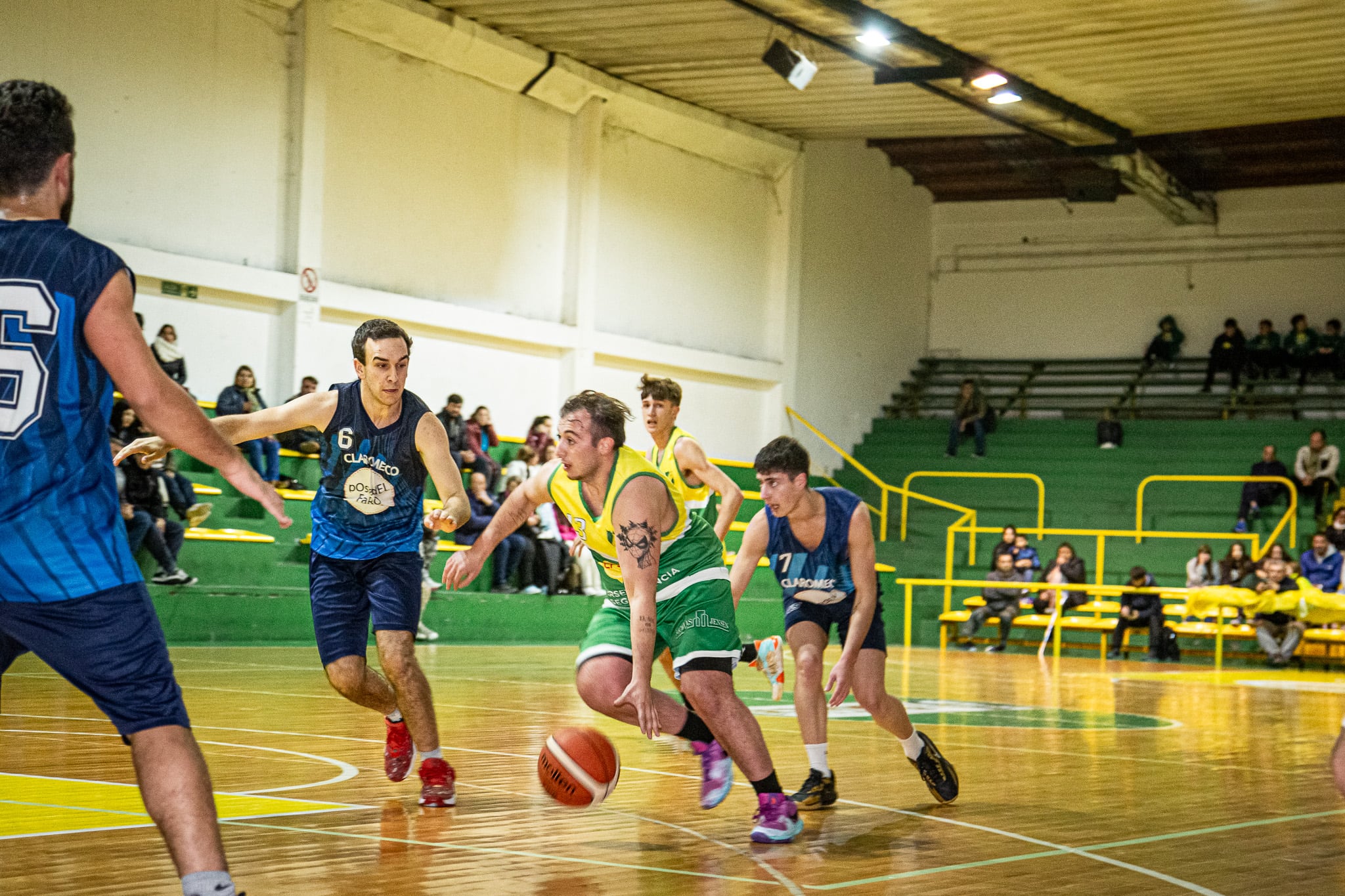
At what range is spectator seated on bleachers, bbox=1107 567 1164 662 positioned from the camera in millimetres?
19562

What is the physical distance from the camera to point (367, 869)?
4.56 metres

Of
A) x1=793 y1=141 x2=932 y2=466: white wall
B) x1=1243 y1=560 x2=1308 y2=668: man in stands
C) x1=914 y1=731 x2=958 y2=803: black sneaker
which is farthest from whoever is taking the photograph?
x1=793 y1=141 x2=932 y2=466: white wall

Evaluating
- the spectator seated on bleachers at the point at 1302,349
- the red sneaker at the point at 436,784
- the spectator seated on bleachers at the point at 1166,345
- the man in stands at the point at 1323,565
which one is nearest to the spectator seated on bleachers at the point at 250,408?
the red sneaker at the point at 436,784

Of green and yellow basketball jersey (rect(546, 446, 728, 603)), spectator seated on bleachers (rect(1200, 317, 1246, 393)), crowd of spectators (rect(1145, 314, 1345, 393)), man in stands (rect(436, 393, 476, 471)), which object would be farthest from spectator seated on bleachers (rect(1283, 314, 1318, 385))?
green and yellow basketball jersey (rect(546, 446, 728, 603))

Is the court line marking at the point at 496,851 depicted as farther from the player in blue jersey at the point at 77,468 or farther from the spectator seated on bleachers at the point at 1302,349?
the spectator seated on bleachers at the point at 1302,349

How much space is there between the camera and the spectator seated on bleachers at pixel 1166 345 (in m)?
28.1

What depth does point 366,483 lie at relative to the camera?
5.87 m

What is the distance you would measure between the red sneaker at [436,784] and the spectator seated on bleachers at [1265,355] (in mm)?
23688

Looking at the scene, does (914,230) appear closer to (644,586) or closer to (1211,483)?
(1211,483)

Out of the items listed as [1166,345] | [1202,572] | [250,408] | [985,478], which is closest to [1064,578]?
[1202,572]

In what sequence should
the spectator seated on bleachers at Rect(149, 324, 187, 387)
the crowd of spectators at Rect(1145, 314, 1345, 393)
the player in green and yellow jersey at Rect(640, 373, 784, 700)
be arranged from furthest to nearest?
the crowd of spectators at Rect(1145, 314, 1345, 393) → the spectator seated on bleachers at Rect(149, 324, 187, 387) → the player in green and yellow jersey at Rect(640, 373, 784, 700)

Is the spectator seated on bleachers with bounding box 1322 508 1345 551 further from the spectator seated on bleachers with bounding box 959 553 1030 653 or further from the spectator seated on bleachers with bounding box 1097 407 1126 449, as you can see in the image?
the spectator seated on bleachers with bounding box 1097 407 1126 449

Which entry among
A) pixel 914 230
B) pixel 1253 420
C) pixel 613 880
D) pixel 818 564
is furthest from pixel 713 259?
pixel 613 880

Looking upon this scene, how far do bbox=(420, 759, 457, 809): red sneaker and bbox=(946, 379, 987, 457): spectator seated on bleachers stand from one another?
2128cm
